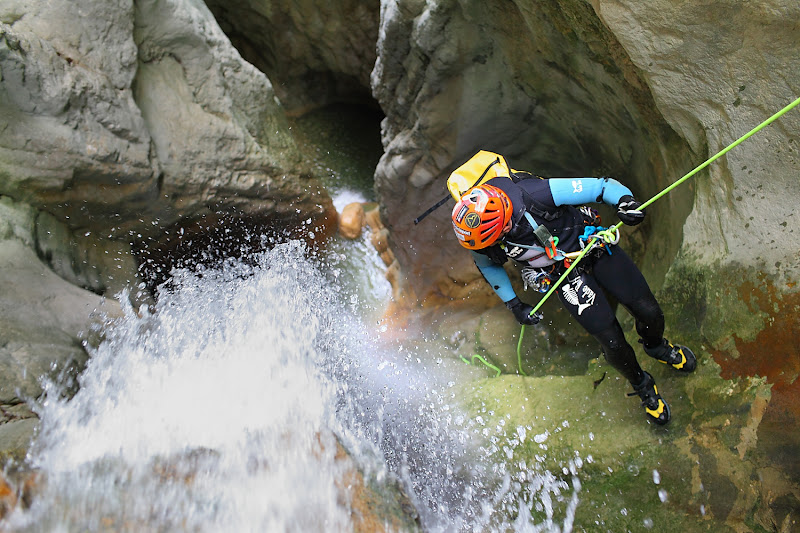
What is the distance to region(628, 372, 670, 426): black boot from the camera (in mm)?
2533

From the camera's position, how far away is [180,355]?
11.8 feet

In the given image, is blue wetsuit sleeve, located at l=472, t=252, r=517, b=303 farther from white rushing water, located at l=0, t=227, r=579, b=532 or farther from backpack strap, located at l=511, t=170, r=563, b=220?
white rushing water, located at l=0, t=227, r=579, b=532

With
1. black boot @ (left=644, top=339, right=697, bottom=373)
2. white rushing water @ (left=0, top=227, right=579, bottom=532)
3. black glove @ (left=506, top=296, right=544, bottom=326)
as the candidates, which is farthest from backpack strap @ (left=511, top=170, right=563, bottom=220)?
white rushing water @ (left=0, top=227, right=579, bottom=532)

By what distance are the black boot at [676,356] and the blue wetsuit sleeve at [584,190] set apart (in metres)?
0.80

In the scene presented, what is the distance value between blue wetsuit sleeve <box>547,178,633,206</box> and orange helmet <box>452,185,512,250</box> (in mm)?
252

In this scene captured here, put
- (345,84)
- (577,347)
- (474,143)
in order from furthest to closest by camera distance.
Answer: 1. (345,84)
2. (474,143)
3. (577,347)

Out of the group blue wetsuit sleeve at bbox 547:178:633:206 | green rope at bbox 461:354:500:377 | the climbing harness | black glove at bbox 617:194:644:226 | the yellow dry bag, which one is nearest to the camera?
black glove at bbox 617:194:644:226

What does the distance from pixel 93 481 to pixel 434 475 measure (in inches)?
77.4

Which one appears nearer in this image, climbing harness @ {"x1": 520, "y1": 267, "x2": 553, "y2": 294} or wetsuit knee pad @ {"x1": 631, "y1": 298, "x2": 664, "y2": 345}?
wetsuit knee pad @ {"x1": 631, "y1": 298, "x2": 664, "y2": 345}

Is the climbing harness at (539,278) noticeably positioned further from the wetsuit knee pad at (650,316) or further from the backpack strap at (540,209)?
the wetsuit knee pad at (650,316)

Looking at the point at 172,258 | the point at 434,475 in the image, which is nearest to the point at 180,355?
the point at 172,258

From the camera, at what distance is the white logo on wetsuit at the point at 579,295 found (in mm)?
2518

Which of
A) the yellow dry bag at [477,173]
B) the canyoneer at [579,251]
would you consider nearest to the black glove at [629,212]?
the canyoneer at [579,251]

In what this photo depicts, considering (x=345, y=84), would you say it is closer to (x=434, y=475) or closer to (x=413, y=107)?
(x=413, y=107)
